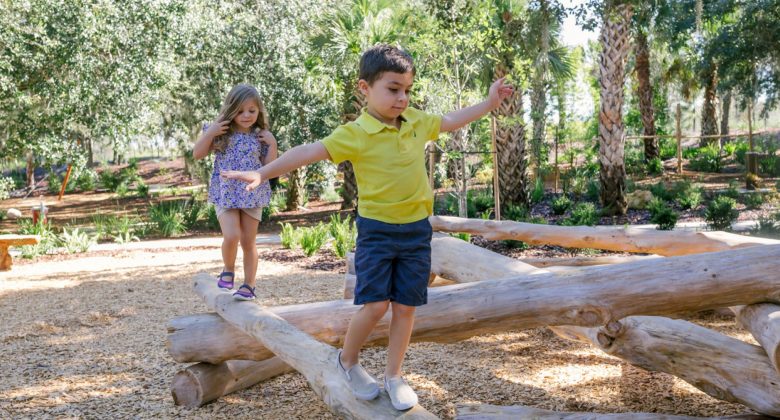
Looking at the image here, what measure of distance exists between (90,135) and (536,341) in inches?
399

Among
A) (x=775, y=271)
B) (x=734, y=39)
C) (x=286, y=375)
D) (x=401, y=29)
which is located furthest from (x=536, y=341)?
(x=734, y=39)

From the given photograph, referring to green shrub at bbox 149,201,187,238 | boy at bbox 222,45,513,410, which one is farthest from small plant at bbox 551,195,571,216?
boy at bbox 222,45,513,410

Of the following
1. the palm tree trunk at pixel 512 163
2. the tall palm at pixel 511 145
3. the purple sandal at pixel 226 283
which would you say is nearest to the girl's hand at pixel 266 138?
the purple sandal at pixel 226 283

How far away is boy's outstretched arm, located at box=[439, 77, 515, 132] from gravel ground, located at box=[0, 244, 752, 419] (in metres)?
1.46

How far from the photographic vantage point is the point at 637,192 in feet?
47.6

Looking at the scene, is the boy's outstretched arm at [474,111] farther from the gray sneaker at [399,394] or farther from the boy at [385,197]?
the gray sneaker at [399,394]

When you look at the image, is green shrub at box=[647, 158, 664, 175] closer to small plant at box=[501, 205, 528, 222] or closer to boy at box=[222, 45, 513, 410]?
small plant at box=[501, 205, 528, 222]

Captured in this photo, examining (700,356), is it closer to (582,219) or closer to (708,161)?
(582,219)

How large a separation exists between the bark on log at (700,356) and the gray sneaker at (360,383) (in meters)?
1.11

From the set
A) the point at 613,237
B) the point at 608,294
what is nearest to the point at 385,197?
the point at 608,294

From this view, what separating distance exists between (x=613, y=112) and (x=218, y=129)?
32.2 feet

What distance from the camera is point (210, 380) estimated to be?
12.6 ft

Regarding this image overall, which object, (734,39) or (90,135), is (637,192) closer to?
(734,39)

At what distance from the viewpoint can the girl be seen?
411 centimetres
